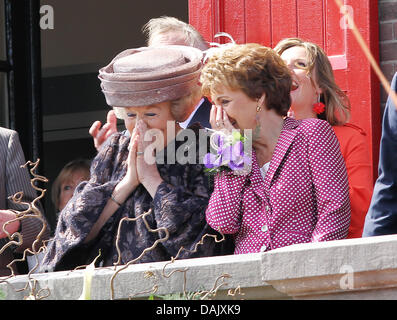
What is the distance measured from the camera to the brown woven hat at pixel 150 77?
4309mm

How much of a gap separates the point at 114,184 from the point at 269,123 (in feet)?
2.36

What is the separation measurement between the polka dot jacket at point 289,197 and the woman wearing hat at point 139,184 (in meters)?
0.14

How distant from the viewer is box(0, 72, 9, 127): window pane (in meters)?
7.16

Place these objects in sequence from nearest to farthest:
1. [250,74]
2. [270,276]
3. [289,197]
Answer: [270,276], [289,197], [250,74]

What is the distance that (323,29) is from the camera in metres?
5.48

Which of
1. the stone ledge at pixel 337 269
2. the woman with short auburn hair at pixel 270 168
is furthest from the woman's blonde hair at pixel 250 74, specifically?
the stone ledge at pixel 337 269

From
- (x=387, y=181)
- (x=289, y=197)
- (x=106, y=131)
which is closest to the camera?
(x=387, y=181)

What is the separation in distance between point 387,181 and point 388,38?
1990 millimetres

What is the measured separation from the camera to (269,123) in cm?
427

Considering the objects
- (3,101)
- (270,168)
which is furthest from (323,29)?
(3,101)

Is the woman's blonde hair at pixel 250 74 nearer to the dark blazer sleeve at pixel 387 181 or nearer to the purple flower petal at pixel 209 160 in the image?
the purple flower petal at pixel 209 160

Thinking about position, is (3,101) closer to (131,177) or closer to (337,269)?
(131,177)

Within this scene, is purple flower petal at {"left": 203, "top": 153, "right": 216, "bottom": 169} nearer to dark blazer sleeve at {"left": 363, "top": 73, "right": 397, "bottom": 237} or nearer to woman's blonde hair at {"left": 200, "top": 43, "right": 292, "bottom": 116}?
woman's blonde hair at {"left": 200, "top": 43, "right": 292, "bottom": 116}
